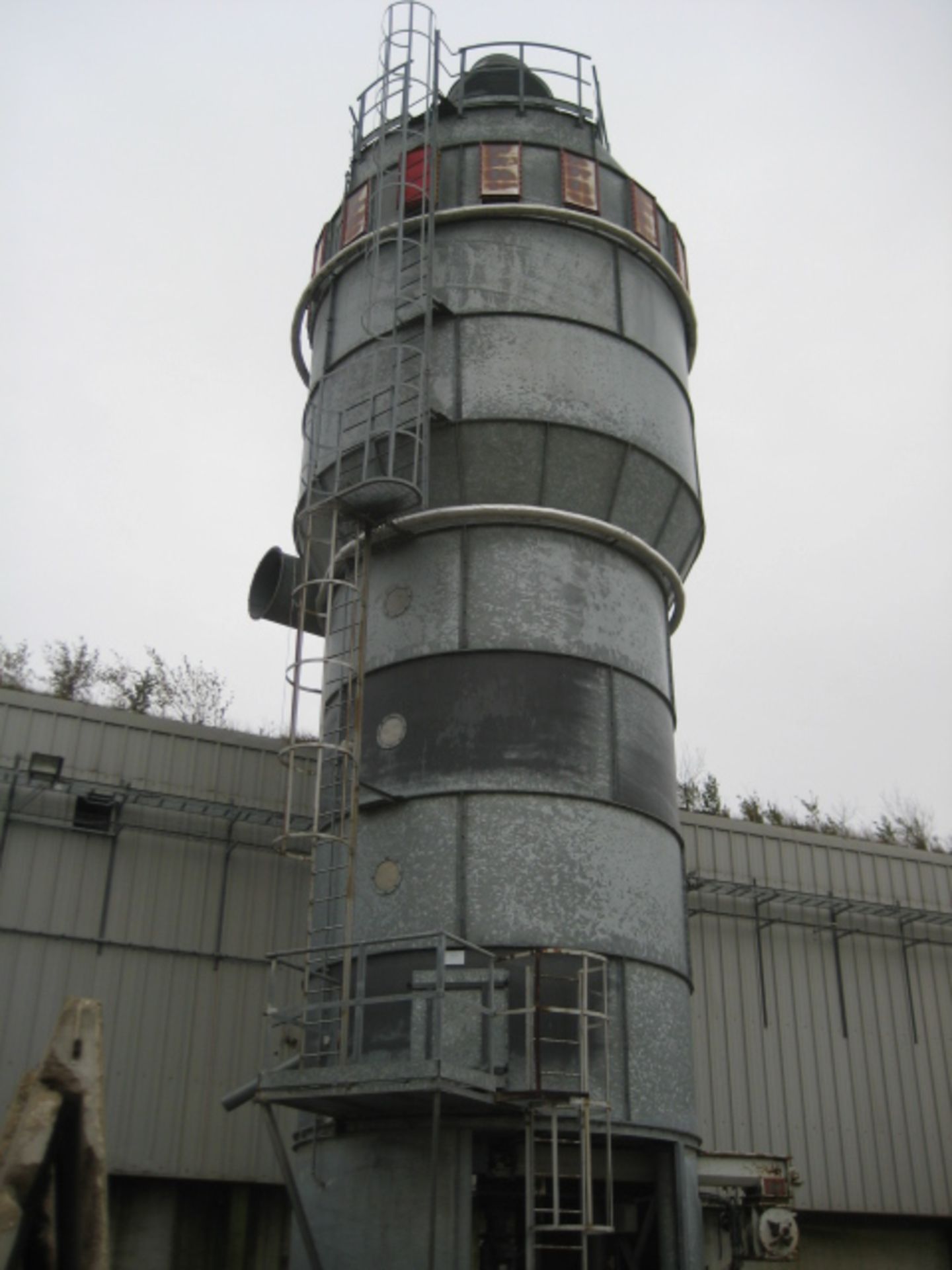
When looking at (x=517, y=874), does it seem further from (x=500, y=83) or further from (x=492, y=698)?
(x=500, y=83)

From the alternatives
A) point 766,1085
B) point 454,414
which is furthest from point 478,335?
point 766,1085

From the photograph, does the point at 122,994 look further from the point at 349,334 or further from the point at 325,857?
the point at 349,334

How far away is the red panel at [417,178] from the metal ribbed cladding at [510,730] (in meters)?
5.95

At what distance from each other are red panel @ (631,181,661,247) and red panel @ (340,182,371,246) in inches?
130

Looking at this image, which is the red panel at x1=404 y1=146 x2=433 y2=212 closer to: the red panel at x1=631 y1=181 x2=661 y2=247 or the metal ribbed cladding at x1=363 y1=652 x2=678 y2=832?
the red panel at x1=631 y1=181 x2=661 y2=247

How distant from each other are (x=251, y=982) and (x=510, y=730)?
626cm

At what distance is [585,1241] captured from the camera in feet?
34.6

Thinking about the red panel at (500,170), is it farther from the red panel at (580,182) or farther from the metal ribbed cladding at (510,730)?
the metal ribbed cladding at (510,730)

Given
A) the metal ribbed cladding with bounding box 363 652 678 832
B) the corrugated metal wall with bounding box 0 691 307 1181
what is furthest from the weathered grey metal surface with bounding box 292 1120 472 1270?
the corrugated metal wall with bounding box 0 691 307 1181

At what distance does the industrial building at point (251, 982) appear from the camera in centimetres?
1582

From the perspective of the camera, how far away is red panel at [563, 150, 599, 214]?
51.7ft

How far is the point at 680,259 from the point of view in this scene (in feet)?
56.4

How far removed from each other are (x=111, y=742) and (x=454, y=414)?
665 cm

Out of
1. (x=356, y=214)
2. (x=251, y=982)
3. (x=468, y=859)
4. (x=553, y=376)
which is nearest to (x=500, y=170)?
(x=356, y=214)
